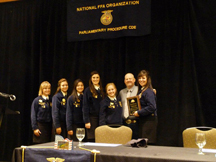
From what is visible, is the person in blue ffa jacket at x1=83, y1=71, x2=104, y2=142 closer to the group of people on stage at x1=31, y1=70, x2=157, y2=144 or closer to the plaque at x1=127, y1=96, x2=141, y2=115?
the group of people on stage at x1=31, y1=70, x2=157, y2=144

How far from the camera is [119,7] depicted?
544cm

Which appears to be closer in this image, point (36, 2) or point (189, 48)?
point (189, 48)

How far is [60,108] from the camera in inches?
196

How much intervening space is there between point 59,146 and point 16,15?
4.98 m

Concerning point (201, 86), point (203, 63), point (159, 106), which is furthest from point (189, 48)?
point (159, 106)

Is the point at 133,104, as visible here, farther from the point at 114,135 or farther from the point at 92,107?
the point at 114,135

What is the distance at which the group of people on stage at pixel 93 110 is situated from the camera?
4.25 meters

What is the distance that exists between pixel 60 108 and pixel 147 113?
162cm

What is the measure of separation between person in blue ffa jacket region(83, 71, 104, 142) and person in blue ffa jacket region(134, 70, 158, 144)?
2.35 feet

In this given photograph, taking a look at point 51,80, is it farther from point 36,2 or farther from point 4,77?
point 36,2

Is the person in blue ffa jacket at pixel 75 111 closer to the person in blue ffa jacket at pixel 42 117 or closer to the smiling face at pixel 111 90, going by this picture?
the person in blue ffa jacket at pixel 42 117

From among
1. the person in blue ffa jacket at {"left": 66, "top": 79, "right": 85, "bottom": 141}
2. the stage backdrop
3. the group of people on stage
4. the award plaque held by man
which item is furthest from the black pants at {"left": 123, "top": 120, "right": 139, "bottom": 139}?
the stage backdrop

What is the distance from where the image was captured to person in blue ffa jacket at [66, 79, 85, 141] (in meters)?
4.74

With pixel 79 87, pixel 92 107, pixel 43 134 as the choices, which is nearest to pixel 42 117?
pixel 43 134
